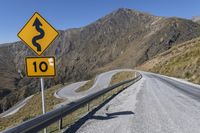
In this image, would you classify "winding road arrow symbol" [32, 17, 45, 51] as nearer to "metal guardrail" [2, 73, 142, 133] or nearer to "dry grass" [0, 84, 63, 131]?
"metal guardrail" [2, 73, 142, 133]

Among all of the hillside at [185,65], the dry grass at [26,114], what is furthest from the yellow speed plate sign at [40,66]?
the hillside at [185,65]

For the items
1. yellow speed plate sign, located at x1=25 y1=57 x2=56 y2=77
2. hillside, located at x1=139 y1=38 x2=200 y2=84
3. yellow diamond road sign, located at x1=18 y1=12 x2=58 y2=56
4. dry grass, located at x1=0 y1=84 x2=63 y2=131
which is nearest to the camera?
yellow speed plate sign, located at x1=25 y1=57 x2=56 y2=77

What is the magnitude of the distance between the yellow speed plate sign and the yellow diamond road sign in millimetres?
337

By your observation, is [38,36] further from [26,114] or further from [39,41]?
[26,114]

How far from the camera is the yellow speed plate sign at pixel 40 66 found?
899 centimetres

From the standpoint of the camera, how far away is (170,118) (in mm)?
9805

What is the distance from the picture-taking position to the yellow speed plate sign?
899 cm

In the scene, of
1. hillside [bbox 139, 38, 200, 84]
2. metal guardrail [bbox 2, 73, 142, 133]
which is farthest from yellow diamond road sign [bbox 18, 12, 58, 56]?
hillside [bbox 139, 38, 200, 84]

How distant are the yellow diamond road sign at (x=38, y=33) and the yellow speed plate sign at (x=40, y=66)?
34 cm

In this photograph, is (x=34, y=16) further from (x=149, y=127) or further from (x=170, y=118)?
(x=170, y=118)

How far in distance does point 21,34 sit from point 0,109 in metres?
146

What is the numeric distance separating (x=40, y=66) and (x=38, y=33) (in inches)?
40.3

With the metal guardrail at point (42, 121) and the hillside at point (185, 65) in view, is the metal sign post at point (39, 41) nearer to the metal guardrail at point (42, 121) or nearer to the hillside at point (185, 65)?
the metal guardrail at point (42, 121)

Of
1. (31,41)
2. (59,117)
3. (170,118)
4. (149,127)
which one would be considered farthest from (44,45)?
(170,118)
